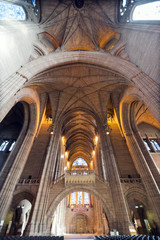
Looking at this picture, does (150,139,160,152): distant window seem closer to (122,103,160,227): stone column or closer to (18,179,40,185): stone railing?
(122,103,160,227): stone column

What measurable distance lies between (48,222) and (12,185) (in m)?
4.24

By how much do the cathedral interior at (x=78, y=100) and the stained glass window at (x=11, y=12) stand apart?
72 mm

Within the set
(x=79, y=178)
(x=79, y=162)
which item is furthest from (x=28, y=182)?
(x=79, y=162)

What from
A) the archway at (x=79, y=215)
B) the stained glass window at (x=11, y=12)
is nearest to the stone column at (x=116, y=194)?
the archway at (x=79, y=215)

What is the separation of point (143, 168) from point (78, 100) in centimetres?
1106

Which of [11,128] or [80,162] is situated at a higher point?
[80,162]

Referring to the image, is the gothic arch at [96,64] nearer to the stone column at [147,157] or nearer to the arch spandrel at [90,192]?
the stone column at [147,157]

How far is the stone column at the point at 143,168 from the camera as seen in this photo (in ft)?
28.9

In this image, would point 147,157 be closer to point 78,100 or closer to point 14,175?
point 78,100

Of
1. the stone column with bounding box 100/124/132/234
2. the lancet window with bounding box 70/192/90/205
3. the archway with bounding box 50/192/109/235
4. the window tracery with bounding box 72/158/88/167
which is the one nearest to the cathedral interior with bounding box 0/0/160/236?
the stone column with bounding box 100/124/132/234

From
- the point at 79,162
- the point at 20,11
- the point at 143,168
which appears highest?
the point at 79,162

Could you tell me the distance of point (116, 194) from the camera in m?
9.83

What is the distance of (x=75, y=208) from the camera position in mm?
21281

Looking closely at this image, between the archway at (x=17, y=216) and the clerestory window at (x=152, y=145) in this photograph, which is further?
the clerestory window at (x=152, y=145)
